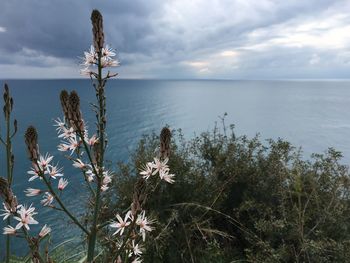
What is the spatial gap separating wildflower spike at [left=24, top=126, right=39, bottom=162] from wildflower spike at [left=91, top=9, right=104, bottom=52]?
19.4 inches

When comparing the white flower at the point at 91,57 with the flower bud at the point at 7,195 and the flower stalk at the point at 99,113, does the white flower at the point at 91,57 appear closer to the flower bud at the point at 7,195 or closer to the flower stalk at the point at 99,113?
the flower stalk at the point at 99,113

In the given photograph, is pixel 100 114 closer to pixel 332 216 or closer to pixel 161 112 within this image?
pixel 332 216

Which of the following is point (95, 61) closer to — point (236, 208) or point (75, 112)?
point (75, 112)

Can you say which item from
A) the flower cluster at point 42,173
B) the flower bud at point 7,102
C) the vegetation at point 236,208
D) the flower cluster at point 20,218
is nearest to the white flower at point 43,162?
the flower cluster at point 42,173

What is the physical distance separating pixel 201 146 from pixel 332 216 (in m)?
3.07

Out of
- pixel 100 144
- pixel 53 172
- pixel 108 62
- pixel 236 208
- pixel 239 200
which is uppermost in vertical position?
pixel 108 62

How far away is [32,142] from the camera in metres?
1.59

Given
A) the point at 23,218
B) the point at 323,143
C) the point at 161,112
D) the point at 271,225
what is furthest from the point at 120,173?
the point at 161,112

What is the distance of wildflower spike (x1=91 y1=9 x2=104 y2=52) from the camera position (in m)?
1.67

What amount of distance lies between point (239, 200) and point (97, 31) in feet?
20.2

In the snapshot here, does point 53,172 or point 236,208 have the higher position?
point 53,172

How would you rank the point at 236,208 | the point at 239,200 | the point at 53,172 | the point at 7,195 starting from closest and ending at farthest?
the point at 7,195 → the point at 53,172 → the point at 236,208 → the point at 239,200

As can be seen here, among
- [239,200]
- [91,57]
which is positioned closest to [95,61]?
[91,57]

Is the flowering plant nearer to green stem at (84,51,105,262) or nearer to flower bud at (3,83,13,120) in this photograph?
green stem at (84,51,105,262)
